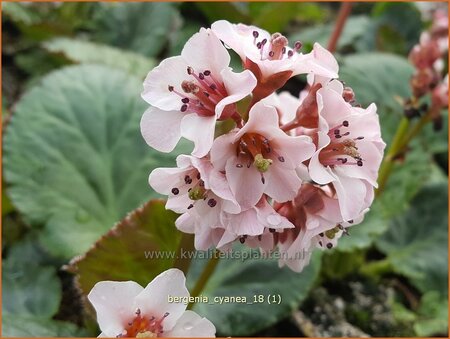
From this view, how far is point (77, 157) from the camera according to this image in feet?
4.25

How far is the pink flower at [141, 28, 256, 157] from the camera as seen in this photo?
0.73 meters

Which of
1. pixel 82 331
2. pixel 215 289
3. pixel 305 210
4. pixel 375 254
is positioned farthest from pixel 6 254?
pixel 375 254

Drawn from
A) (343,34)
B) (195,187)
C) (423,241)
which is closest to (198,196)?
(195,187)

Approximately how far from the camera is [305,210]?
0.80 m

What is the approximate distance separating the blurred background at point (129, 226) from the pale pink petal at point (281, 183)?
0.21m

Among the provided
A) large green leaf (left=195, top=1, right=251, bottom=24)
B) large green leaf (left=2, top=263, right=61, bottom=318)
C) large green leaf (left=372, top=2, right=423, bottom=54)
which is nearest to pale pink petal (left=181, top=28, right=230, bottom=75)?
large green leaf (left=2, top=263, right=61, bottom=318)

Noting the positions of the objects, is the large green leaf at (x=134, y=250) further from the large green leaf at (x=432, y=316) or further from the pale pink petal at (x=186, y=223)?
the large green leaf at (x=432, y=316)

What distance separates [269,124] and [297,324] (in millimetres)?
693

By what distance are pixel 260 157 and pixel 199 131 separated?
75mm

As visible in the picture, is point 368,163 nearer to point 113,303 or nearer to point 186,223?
point 186,223

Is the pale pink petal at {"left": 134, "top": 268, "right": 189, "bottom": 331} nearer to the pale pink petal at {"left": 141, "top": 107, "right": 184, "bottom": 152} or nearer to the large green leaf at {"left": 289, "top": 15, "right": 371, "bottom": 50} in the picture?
the pale pink petal at {"left": 141, "top": 107, "right": 184, "bottom": 152}

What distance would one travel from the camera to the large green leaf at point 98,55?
1.69 m

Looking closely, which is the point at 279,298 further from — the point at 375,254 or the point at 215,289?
the point at 375,254

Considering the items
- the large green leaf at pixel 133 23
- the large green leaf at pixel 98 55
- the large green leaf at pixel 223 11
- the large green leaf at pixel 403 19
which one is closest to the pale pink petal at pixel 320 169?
the large green leaf at pixel 98 55
